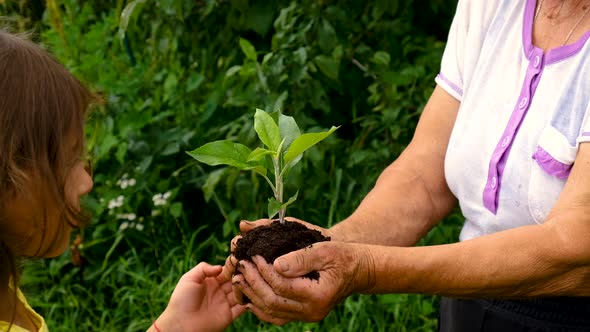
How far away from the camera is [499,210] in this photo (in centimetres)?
213

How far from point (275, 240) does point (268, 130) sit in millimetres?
244

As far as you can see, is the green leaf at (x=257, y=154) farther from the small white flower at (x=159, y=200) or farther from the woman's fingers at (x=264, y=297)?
the small white flower at (x=159, y=200)

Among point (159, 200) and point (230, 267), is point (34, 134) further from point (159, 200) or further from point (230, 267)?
point (159, 200)

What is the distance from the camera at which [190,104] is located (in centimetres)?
412

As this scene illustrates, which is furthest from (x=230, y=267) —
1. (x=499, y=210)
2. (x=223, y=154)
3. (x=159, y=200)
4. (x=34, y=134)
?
(x=159, y=200)

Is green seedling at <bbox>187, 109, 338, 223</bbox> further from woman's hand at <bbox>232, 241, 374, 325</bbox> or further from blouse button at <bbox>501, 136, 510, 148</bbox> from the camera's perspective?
blouse button at <bbox>501, 136, 510, 148</bbox>

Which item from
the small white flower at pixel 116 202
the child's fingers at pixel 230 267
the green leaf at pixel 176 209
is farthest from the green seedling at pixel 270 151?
the small white flower at pixel 116 202

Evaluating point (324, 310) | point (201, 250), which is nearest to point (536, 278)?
point (324, 310)

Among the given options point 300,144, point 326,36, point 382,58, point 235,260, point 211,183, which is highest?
point 300,144

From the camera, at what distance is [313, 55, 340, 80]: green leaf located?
11.7ft

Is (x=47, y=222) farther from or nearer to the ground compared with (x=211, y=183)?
farther from the ground

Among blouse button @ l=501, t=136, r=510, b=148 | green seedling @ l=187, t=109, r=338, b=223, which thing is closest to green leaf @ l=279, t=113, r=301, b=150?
green seedling @ l=187, t=109, r=338, b=223

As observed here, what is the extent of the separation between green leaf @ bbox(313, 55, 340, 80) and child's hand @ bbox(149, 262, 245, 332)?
59.4 inches

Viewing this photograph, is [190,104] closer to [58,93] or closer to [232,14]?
[232,14]
